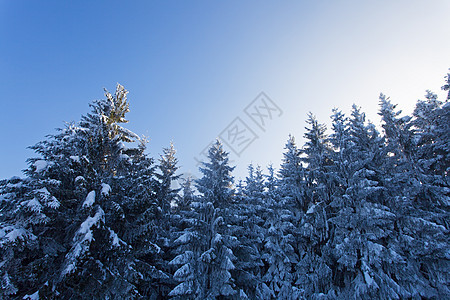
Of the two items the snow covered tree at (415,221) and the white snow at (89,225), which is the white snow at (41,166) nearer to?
the white snow at (89,225)

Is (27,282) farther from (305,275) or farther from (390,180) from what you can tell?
(390,180)

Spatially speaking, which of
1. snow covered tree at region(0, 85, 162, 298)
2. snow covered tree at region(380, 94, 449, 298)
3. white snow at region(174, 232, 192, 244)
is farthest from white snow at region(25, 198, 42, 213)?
snow covered tree at region(380, 94, 449, 298)

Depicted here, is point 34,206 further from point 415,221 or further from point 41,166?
point 415,221

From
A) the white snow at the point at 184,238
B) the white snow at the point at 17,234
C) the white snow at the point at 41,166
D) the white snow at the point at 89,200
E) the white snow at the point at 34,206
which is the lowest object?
the white snow at the point at 17,234

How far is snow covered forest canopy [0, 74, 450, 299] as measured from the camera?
930 cm

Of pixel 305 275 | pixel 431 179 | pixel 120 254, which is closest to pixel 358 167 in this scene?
pixel 431 179

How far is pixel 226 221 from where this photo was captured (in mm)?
15586

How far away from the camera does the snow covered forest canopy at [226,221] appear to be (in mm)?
9305

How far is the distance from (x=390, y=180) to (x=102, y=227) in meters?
18.2

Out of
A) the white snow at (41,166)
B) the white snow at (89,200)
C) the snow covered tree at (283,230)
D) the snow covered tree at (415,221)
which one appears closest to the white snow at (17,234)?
the white snow at (89,200)

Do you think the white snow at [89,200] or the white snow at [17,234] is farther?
the white snow at [89,200]

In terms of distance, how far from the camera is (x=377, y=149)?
1688 cm

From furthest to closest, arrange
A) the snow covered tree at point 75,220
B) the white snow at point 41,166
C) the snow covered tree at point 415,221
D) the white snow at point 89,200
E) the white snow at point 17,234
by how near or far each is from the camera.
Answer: the snow covered tree at point 415,221 → the white snow at point 41,166 → the white snow at point 89,200 → the snow covered tree at point 75,220 → the white snow at point 17,234

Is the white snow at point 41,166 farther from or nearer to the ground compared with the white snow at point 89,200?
farther from the ground
